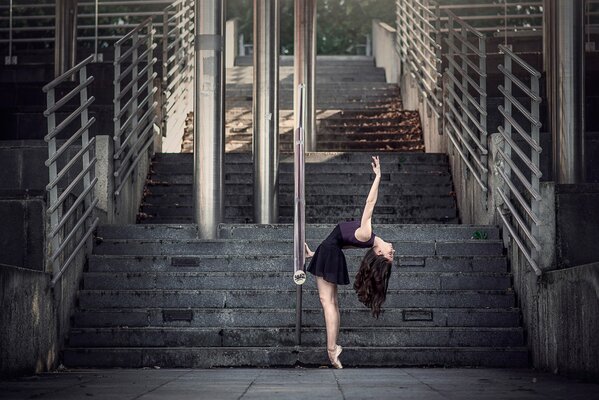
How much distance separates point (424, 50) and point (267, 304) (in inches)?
360

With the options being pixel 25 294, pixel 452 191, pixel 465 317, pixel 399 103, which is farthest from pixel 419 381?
pixel 399 103

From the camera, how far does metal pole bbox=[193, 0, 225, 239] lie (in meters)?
14.5

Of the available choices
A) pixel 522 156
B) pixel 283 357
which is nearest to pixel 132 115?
pixel 283 357

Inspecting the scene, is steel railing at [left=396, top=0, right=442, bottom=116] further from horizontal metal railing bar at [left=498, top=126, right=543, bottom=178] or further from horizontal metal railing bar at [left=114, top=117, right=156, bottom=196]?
horizontal metal railing bar at [left=498, top=126, right=543, bottom=178]

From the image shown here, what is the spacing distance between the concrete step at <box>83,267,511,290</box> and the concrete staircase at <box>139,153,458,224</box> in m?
3.00

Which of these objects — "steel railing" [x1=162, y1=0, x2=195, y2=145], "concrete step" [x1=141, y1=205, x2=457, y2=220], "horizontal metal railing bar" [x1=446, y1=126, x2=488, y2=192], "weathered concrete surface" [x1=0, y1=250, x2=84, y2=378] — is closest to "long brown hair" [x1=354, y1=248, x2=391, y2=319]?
"weathered concrete surface" [x1=0, y1=250, x2=84, y2=378]

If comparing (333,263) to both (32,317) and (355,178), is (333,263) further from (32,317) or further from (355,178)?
(355,178)

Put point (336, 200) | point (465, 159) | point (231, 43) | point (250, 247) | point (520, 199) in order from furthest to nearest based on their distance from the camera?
1. point (231, 43)
2. point (336, 200)
3. point (465, 159)
4. point (250, 247)
5. point (520, 199)

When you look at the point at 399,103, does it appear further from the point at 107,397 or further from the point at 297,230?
the point at 107,397

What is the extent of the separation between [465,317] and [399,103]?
436 inches

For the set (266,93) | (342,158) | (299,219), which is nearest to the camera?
(299,219)

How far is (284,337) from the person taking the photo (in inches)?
471

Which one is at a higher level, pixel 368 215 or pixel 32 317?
pixel 368 215

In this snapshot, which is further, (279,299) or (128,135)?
(128,135)
